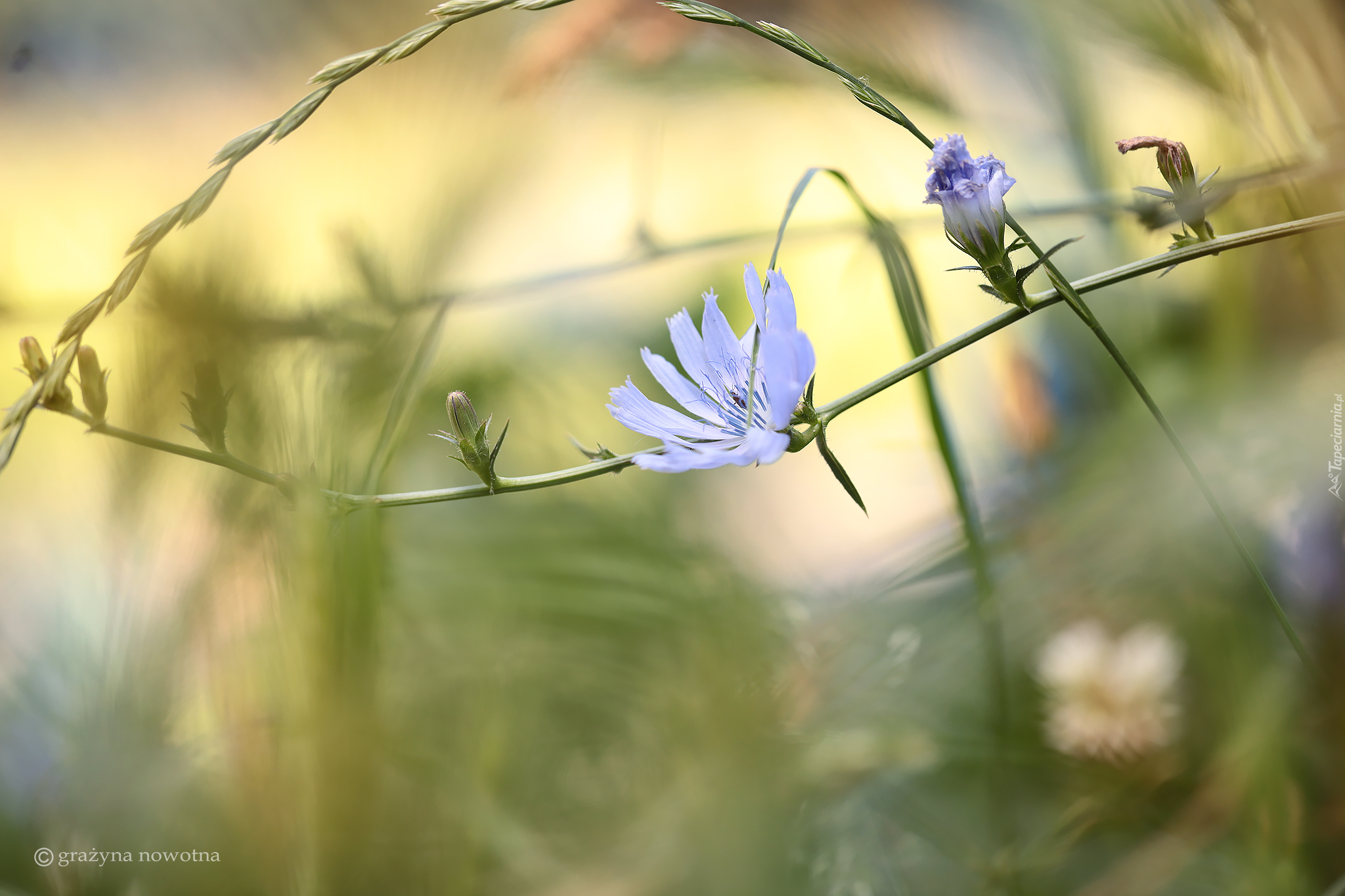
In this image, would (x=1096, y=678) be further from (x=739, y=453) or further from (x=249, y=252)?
(x=249, y=252)

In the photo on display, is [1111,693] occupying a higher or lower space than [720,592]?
lower

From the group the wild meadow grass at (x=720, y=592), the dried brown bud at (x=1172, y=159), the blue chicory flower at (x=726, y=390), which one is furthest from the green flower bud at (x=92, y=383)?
the dried brown bud at (x=1172, y=159)

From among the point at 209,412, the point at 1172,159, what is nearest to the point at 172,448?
the point at 209,412

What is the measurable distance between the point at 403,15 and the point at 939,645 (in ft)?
1.43

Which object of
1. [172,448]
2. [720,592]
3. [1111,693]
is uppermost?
[172,448]

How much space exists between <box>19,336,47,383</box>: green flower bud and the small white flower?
0.42 m

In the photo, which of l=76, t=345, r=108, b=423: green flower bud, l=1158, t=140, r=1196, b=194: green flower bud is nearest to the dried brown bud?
l=1158, t=140, r=1196, b=194: green flower bud

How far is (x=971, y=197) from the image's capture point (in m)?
0.15

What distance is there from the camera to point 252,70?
47 centimetres

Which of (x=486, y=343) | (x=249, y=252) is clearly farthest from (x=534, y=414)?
(x=249, y=252)

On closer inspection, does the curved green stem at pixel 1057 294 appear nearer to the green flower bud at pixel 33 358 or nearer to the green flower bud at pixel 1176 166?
the green flower bud at pixel 1176 166

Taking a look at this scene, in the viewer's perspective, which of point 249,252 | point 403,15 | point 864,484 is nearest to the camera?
point 249,252

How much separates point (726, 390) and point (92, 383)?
6.2 inches

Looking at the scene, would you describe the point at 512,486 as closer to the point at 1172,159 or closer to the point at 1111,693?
the point at 1172,159
